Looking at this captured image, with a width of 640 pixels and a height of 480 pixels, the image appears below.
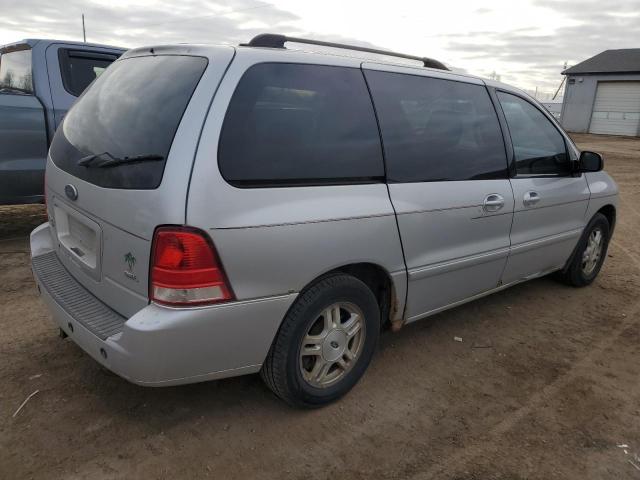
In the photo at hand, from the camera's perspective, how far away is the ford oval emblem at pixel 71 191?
8.33 ft

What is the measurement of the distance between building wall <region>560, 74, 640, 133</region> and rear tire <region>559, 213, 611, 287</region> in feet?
97.3

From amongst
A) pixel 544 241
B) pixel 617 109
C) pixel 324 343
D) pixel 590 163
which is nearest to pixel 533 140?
pixel 590 163

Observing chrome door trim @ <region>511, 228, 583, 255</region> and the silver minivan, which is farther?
chrome door trim @ <region>511, 228, 583, 255</region>

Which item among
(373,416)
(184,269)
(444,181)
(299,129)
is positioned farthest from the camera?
(444,181)

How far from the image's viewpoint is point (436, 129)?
10.2 ft

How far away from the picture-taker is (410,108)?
2.97 metres

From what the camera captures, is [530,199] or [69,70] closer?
[530,199]

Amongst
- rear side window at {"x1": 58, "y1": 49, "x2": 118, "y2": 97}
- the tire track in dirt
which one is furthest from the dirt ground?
rear side window at {"x1": 58, "y1": 49, "x2": 118, "y2": 97}

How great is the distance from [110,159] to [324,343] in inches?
53.0

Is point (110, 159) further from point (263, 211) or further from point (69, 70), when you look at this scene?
point (69, 70)

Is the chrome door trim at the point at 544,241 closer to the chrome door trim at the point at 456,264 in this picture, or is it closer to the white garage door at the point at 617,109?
the chrome door trim at the point at 456,264

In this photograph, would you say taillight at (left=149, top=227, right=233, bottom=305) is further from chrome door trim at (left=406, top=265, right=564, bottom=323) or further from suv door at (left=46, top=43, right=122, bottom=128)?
suv door at (left=46, top=43, right=122, bottom=128)

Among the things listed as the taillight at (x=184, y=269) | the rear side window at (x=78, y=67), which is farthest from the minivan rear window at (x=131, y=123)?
the rear side window at (x=78, y=67)

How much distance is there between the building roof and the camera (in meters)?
29.1
